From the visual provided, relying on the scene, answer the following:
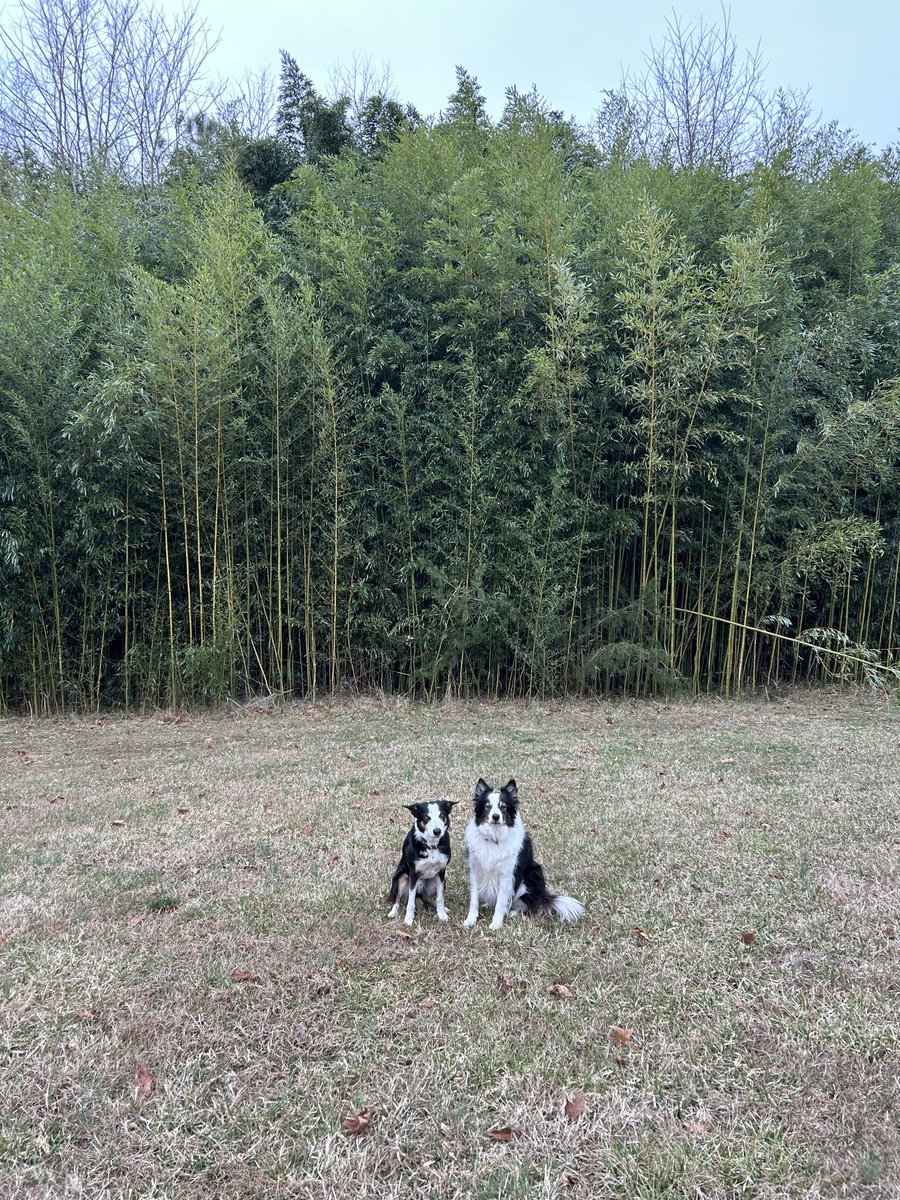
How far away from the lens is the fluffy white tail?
212 centimetres

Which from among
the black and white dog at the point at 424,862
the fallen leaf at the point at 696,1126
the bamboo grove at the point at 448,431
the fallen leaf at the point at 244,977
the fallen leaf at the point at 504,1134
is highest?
the bamboo grove at the point at 448,431

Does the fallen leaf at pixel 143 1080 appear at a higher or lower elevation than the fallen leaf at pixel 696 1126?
lower

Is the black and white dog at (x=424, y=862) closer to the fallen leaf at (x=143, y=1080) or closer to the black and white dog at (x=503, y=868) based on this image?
the black and white dog at (x=503, y=868)

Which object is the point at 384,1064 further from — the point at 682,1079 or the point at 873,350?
the point at 873,350

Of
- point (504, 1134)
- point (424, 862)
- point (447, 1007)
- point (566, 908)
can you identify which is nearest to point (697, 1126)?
point (504, 1134)

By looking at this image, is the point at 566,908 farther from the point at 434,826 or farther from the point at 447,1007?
the point at 447,1007

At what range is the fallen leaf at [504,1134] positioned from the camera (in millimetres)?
1298

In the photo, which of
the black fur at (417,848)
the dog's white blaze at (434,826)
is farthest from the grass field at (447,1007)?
the dog's white blaze at (434,826)

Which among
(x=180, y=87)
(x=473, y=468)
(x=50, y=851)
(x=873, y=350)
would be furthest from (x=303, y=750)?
(x=180, y=87)

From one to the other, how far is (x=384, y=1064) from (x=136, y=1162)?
464 mm

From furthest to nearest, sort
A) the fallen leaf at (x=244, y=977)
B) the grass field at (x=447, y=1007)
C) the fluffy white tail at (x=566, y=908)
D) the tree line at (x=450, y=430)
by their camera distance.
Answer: the tree line at (x=450, y=430)
the fluffy white tail at (x=566, y=908)
the fallen leaf at (x=244, y=977)
the grass field at (x=447, y=1007)

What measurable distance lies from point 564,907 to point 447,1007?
0.56 m

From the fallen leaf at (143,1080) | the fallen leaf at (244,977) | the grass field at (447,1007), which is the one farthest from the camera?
the fallen leaf at (244,977)

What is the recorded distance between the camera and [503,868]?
7.02 ft
